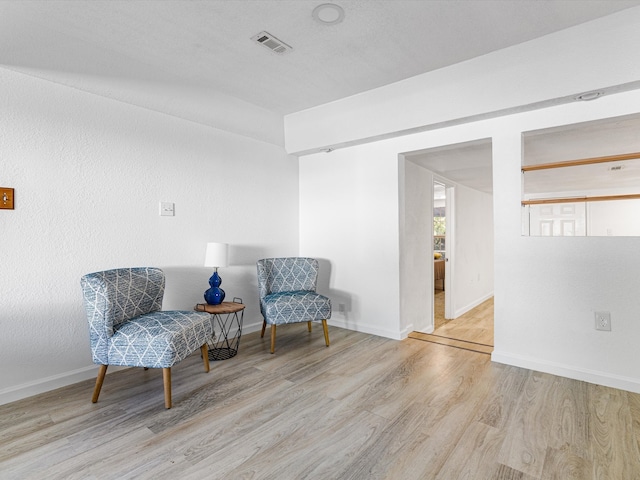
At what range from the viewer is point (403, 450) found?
1725 mm

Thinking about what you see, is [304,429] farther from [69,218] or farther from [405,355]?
[69,218]

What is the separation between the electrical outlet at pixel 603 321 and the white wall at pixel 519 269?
0.11 feet

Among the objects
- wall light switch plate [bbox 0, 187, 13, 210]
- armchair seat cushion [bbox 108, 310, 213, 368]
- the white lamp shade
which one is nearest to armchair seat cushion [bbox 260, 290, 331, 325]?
the white lamp shade

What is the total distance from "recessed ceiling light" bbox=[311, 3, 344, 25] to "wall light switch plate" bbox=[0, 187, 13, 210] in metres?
2.26

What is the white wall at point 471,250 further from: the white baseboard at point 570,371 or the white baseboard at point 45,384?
the white baseboard at point 45,384

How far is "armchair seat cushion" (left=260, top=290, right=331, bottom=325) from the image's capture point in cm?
314

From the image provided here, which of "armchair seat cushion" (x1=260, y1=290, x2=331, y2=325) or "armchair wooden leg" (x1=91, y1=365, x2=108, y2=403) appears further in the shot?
"armchair seat cushion" (x1=260, y1=290, x2=331, y2=325)

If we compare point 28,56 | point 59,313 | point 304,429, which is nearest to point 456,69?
point 304,429

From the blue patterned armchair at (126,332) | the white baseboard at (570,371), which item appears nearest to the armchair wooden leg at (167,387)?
the blue patterned armchair at (126,332)

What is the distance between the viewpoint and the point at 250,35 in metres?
2.34

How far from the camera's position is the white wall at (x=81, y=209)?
2.25m

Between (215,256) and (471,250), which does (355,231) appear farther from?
(471,250)

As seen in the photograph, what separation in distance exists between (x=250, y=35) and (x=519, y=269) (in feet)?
8.92

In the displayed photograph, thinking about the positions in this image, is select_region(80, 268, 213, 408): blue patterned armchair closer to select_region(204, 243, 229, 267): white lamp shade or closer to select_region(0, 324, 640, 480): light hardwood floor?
select_region(0, 324, 640, 480): light hardwood floor
